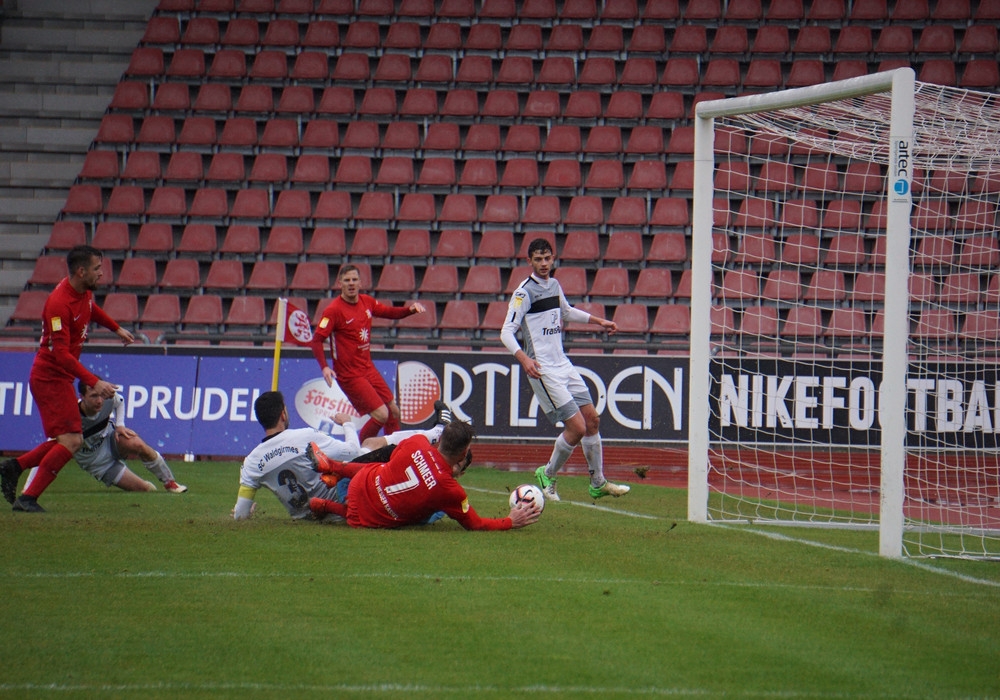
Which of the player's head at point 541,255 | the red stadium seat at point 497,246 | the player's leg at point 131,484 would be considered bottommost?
the player's leg at point 131,484

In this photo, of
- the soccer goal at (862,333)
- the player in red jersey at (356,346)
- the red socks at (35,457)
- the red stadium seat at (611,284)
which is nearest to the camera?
the soccer goal at (862,333)

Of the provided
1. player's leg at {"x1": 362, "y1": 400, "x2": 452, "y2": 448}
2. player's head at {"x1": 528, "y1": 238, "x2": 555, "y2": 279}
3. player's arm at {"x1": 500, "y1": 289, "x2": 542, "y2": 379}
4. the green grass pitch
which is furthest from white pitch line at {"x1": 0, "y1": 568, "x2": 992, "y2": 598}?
player's head at {"x1": 528, "y1": 238, "x2": 555, "y2": 279}

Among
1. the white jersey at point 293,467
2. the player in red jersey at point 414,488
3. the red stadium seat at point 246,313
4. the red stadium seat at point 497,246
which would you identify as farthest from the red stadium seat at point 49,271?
the player in red jersey at point 414,488

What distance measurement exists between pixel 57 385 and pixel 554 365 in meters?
4.14

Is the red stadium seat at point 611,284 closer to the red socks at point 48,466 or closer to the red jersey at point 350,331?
the red jersey at point 350,331

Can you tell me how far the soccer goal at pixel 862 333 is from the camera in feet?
23.1

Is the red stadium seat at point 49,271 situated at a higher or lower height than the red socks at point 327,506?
higher

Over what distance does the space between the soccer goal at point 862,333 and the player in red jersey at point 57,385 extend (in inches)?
189

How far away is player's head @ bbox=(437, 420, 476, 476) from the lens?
6727mm

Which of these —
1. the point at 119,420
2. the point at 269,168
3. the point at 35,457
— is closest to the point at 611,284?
the point at 269,168

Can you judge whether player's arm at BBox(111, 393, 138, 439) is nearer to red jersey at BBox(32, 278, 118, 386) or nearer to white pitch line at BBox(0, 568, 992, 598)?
red jersey at BBox(32, 278, 118, 386)

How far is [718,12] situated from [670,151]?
391 cm

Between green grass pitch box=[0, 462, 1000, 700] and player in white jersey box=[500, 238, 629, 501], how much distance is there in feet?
6.48

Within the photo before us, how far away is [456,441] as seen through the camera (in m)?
6.75
